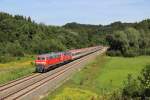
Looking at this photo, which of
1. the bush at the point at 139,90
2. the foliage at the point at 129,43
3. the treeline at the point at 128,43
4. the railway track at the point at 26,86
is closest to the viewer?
the bush at the point at 139,90

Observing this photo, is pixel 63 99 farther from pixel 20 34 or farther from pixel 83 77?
pixel 20 34

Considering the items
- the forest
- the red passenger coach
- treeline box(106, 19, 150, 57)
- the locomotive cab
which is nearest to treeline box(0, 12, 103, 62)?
the forest

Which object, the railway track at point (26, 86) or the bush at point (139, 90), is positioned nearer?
the bush at point (139, 90)

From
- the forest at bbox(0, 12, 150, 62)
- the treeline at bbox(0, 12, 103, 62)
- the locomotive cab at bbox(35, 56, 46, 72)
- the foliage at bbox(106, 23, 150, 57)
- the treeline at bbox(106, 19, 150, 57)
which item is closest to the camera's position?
the locomotive cab at bbox(35, 56, 46, 72)

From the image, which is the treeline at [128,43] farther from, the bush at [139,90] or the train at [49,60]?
the bush at [139,90]

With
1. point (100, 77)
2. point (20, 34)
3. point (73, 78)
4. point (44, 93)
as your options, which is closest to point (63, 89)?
point (44, 93)

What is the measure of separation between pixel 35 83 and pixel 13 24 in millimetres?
86380

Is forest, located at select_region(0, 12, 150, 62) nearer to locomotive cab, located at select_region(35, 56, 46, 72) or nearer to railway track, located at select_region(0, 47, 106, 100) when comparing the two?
locomotive cab, located at select_region(35, 56, 46, 72)

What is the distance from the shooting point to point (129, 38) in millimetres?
114312

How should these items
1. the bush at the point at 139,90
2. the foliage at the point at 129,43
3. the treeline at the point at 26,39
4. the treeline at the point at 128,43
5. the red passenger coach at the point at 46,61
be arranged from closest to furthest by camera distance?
1. the bush at the point at 139,90
2. the red passenger coach at the point at 46,61
3. the treeline at the point at 26,39
4. the treeline at the point at 128,43
5. the foliage at the point at 129,43

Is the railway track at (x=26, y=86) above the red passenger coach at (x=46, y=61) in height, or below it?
below

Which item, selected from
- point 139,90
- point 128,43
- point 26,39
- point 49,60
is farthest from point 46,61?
point 26,39

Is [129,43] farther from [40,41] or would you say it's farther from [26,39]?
[26,39]

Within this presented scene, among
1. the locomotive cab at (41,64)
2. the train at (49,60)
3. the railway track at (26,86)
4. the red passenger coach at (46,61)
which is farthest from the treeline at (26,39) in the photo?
the railway track at (26,86)
